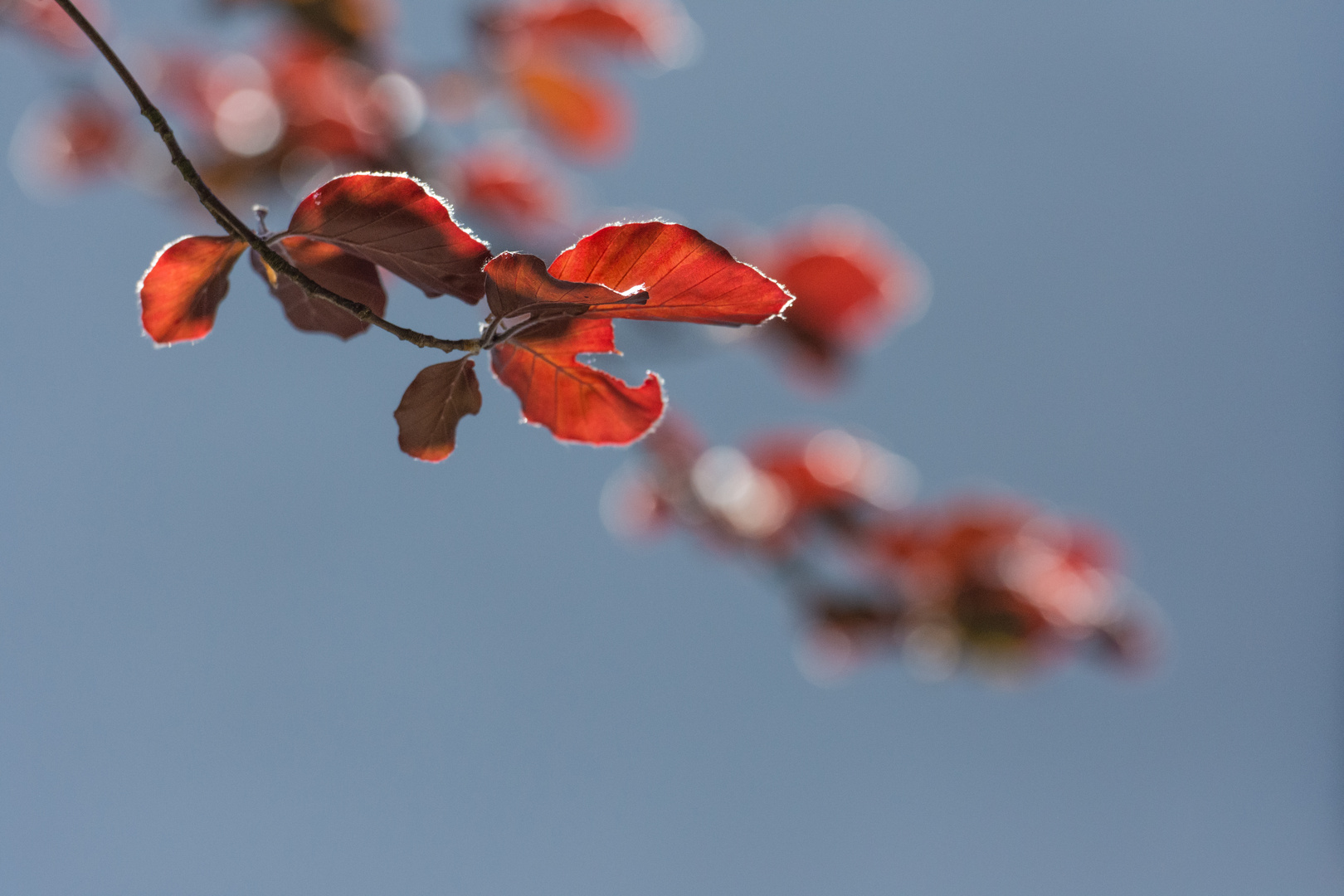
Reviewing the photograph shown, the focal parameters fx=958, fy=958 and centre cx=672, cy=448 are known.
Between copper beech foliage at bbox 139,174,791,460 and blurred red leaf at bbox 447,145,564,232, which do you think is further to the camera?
blurred red leaf at bbox 447,145,564,232

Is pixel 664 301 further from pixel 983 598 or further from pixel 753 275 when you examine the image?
pixel 983 598

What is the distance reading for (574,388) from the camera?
441 mm

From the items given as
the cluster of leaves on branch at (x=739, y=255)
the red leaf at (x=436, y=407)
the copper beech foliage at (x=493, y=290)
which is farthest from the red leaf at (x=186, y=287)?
the cluster of leaves on branch at (x=739, y=255)

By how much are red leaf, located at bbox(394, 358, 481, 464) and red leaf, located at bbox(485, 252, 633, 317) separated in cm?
4

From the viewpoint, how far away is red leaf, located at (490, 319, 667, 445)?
0.42 m

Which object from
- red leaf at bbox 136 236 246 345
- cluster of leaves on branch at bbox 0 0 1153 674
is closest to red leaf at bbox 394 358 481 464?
red leaf at bbox 136 236 246 345

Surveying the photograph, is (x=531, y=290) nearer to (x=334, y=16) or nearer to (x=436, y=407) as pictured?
(x=436, y=407)

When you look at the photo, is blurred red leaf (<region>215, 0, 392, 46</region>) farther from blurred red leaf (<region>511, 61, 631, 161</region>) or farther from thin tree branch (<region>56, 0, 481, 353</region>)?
thin tree branch (<region>56, 0, 481, 353</region>)

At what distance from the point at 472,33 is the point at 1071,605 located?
4.35ft

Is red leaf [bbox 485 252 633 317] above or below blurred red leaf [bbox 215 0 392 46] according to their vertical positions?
below

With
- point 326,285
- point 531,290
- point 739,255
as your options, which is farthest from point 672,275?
point 739,255

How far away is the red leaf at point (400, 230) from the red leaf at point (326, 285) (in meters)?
0.02

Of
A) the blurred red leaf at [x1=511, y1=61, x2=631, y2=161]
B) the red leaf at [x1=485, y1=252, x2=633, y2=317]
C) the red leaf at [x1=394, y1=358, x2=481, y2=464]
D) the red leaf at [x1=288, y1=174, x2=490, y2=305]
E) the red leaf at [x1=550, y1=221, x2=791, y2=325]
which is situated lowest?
the red leaf at [x1=394, y1=358, x2=481, y2=464]

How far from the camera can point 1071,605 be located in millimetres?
1498
